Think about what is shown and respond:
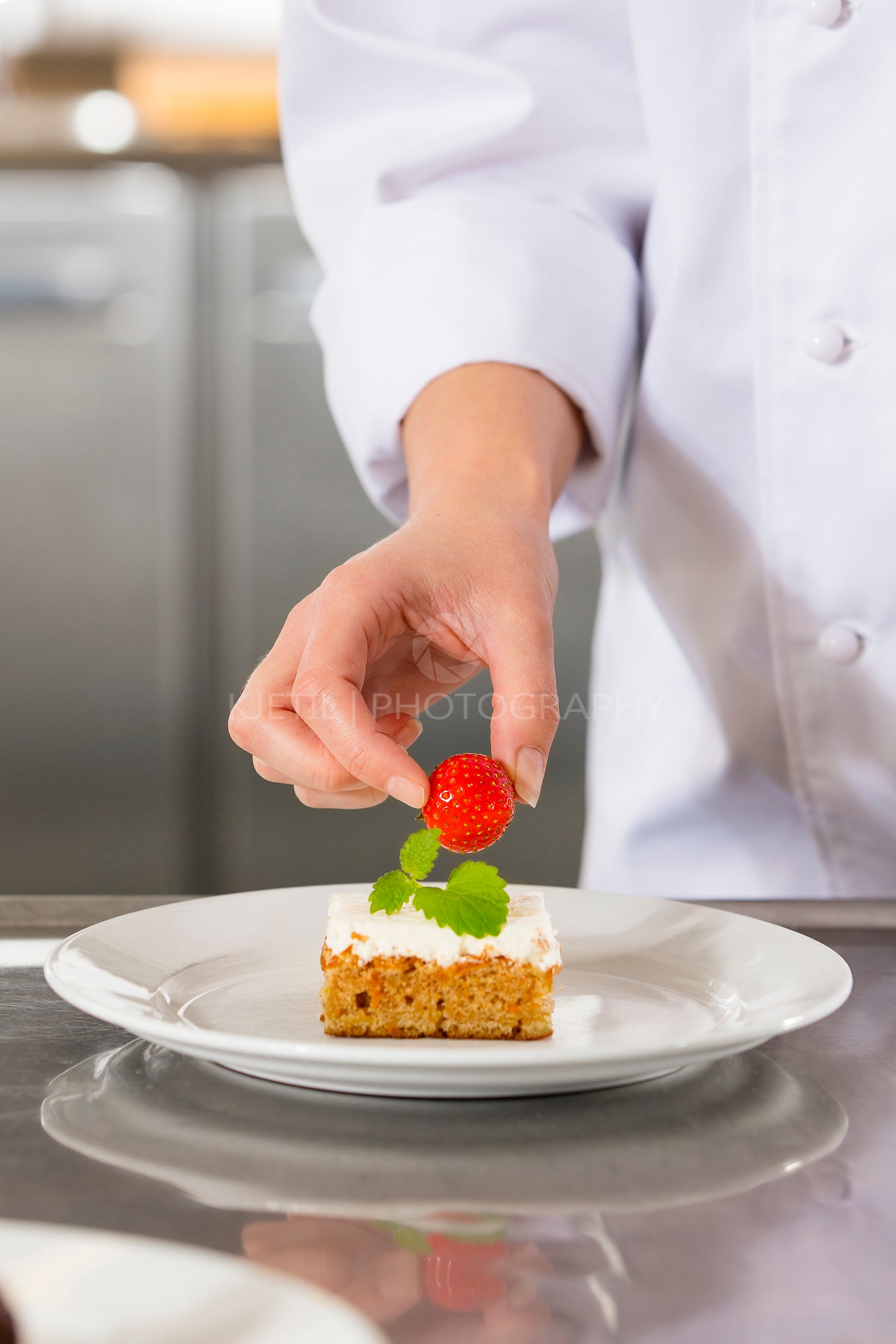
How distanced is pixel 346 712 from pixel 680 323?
50 centimetres

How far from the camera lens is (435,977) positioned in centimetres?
67

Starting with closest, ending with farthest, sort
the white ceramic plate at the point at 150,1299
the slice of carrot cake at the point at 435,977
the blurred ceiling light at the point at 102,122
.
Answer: the white ceramic plate at the point at 150,1299
the slice of carrot cake at the point at 435,977
the blurred ceiling light at the point at 102,122

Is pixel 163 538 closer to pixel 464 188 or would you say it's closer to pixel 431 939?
pixel 464 188

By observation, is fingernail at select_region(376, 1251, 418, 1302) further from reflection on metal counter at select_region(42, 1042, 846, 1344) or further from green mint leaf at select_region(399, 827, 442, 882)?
green mint leaf at select_region(399, 827, 442, 882)

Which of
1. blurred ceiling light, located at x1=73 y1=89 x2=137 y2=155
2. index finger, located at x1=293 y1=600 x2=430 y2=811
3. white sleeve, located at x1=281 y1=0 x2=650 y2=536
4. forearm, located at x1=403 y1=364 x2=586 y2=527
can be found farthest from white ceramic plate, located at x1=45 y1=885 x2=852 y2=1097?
blurred ceiling light, located at x1=73 y1=89 x2=137 y2=155

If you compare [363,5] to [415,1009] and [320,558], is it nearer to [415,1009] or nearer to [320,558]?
[415,1009]

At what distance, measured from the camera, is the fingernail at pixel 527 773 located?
28.1 inches

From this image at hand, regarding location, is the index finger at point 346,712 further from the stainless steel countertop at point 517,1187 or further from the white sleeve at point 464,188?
the white sleeve at point 464,188

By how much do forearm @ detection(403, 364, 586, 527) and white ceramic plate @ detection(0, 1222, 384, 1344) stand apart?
54cm

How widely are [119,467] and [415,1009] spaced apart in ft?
6.99

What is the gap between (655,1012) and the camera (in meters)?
0.64

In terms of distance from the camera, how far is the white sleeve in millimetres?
1010

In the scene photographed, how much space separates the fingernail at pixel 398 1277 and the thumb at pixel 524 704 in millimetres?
324

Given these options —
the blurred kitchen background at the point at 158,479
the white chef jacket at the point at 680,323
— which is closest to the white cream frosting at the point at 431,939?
the white chef jacket at the point at 680,323
